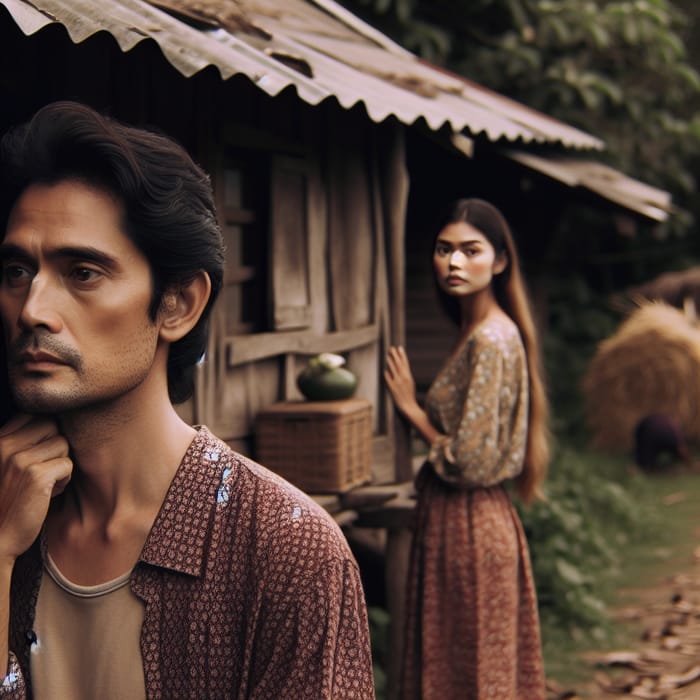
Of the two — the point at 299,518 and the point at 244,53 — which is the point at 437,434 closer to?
the point at 244,53

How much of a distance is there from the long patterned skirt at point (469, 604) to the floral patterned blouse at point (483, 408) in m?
0.16

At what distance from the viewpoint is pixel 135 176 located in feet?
6.45

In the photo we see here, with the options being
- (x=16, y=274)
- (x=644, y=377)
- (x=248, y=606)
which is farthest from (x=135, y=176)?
(x=644, y=377)

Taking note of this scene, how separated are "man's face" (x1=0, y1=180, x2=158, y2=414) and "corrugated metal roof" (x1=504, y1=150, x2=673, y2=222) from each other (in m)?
6.07

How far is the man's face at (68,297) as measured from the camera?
197cm

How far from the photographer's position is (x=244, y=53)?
159 inches

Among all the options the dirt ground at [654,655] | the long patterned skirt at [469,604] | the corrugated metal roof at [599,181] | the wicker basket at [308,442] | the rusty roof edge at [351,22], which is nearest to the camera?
the long patterned skirt at [469,604]

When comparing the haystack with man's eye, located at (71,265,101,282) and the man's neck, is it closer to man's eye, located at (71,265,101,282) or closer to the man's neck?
the man's neck

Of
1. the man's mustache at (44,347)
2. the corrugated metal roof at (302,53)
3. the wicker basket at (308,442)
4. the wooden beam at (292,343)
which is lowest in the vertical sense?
the man's mustache at (44,347)

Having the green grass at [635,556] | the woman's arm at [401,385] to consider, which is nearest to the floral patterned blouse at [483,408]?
the woman's arm at [401,385]

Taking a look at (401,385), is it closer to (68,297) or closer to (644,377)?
(68,297)

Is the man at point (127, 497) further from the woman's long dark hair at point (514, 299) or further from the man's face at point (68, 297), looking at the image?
the woman's long dark hair at point (514, 299)

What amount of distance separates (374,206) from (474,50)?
5.54 meters

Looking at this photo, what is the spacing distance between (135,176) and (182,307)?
279 millimetres
